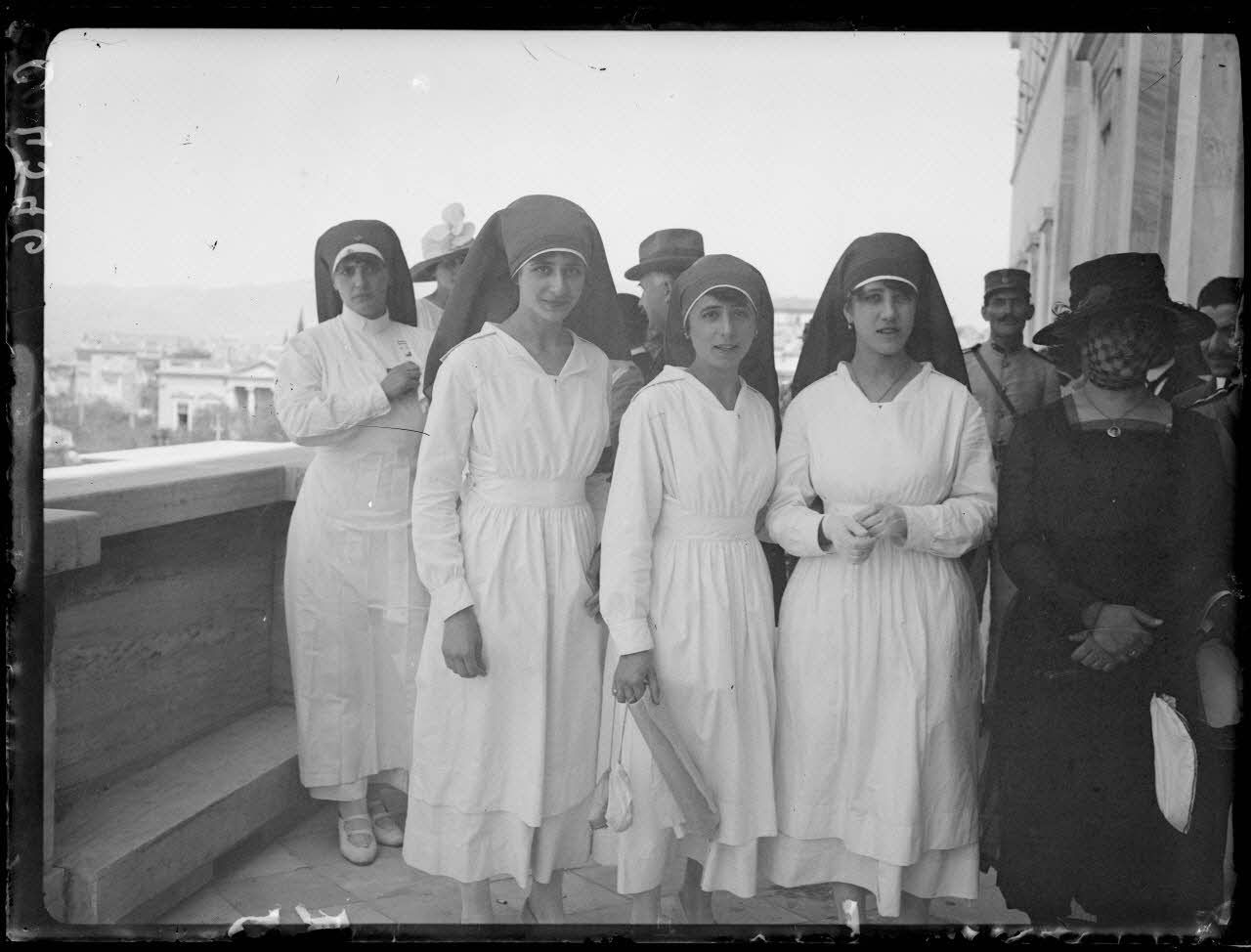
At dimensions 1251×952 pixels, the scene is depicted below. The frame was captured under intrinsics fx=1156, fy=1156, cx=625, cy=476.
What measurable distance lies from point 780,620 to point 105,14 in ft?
8.81

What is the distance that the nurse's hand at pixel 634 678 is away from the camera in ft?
11.0

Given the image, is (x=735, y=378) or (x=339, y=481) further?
(x=339, y=481)

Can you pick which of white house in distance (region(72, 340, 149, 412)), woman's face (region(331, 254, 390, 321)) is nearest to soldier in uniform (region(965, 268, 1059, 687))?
woman's face (region(331, 254, 390, 321))

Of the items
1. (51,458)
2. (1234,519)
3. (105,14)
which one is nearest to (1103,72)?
(1234,519)

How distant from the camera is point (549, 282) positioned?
3455mm

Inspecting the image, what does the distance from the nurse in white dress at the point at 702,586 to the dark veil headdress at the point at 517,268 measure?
265mm

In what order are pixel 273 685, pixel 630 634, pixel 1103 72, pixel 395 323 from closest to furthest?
pixel 630 634
pixel 395 323
pixel 273 685
pixel 1103 72

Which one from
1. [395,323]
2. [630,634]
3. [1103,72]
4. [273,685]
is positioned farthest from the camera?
[1103,72]

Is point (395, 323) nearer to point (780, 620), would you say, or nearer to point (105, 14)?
point (105, 14)

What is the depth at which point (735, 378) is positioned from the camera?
11.6 feet

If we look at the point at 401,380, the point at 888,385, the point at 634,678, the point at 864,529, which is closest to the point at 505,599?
the point at 634,678

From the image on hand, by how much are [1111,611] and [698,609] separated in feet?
3.99

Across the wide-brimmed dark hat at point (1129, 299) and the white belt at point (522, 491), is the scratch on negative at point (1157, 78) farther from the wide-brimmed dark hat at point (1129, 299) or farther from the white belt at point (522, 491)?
the white belt at point (522, 491)

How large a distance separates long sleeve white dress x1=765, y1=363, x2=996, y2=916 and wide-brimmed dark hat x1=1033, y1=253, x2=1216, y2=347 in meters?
0.42
